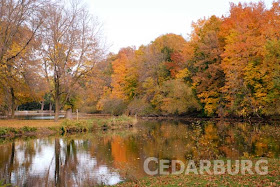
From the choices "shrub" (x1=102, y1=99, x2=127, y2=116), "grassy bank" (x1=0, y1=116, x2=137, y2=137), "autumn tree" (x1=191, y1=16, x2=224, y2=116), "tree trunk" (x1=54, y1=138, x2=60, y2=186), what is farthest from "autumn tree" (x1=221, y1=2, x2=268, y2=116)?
"tree trunk" (x1=54, y1=138, x2=60, y2=186)

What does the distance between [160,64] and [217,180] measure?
43476 millimetres

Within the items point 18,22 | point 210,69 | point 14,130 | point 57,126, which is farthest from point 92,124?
point 210,69

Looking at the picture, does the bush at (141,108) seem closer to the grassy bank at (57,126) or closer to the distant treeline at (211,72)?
the distant treeline at (211,72)

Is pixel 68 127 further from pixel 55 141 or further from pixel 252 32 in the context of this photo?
pixel 252 32

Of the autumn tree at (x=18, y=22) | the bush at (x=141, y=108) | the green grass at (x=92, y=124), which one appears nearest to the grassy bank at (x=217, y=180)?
the autumn tree at (x=18, y=22)

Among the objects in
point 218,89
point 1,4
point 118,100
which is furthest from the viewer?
point 118,100

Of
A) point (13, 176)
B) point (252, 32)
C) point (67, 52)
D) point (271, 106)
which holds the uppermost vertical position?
point (252, 32)

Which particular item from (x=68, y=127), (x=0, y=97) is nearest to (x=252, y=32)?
(x=68, y=127)

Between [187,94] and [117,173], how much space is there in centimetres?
3363

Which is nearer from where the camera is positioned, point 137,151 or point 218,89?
point 137,151

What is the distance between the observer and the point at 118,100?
54438 millimetres

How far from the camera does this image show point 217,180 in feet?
27.5

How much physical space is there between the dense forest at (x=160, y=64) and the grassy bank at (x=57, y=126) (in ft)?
11.4

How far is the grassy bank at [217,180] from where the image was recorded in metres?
7.78
